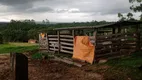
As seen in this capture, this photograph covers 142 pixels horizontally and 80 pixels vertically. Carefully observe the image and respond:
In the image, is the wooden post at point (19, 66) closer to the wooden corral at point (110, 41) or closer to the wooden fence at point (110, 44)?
the wooden corral at point (110, 41)

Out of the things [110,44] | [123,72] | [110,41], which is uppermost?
[110,41]

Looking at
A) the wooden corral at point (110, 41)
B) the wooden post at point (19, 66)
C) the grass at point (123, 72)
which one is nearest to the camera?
the wooden post at point (19, 66)

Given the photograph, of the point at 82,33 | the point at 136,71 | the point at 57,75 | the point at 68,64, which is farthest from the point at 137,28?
the point at 57,75

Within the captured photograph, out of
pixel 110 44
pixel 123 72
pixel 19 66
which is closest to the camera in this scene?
pixel 19 66

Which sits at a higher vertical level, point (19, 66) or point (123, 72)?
point (19, 66)

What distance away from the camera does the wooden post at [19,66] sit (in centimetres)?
279

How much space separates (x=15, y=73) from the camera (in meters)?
2.81

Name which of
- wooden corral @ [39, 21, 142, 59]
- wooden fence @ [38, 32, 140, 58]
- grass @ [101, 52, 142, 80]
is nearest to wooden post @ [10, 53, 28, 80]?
grass @ [101, 52, 142, 80]

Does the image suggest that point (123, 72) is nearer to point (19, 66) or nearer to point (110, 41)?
point (110, 41)

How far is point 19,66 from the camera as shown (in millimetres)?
2809

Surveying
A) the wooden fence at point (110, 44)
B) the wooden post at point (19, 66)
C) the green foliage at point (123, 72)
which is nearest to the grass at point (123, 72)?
the green foliage at point (123, 72)

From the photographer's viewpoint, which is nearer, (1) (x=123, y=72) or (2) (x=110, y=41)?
(1) (x=123, y=72)

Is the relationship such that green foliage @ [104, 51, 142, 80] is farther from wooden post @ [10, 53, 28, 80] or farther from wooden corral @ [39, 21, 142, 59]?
wooden post @ [10, 53, 28, 80]

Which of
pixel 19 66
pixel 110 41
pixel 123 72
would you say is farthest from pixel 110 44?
pixel 19 66
